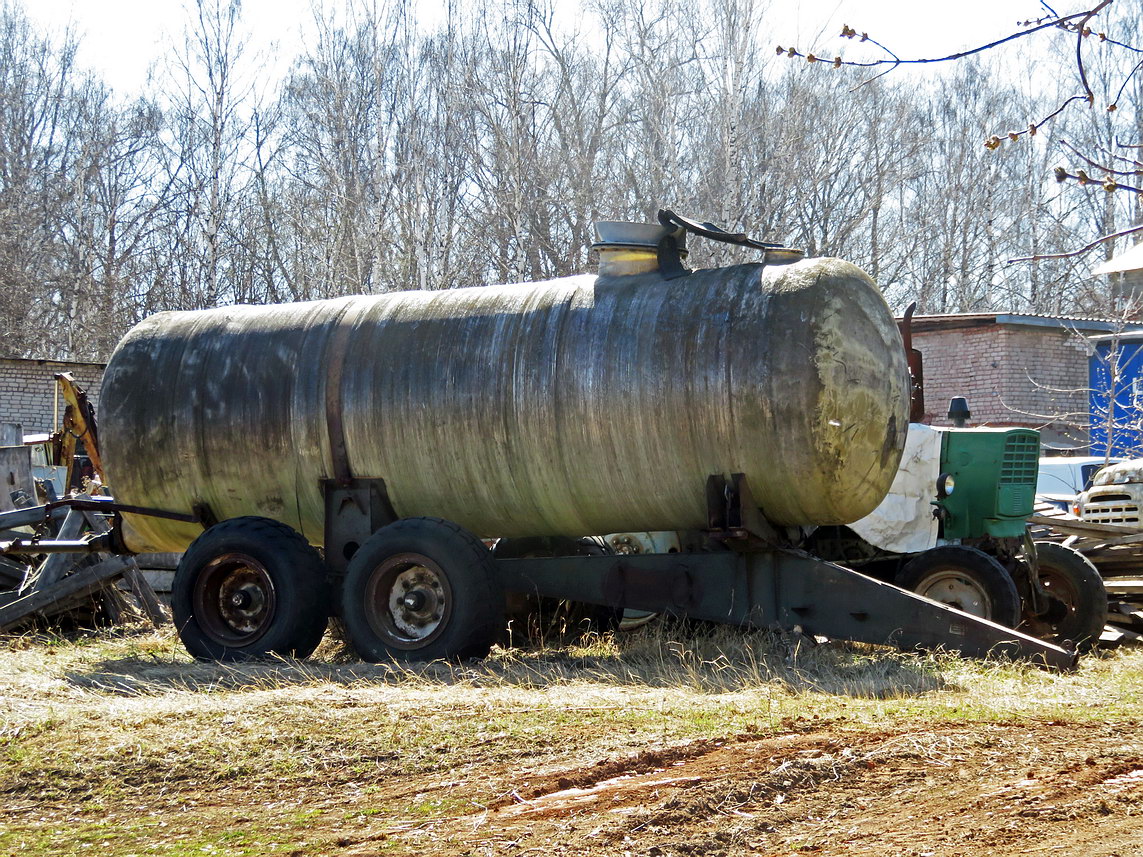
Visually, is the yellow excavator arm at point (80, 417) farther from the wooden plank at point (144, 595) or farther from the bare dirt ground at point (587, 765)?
Answer: the bare dirt ground at point (587, 765)

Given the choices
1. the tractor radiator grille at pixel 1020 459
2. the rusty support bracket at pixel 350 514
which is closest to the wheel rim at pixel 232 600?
the rusty support bracket at pixel 350 514

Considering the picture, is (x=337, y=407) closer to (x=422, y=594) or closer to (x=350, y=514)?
(x=350, y=514)

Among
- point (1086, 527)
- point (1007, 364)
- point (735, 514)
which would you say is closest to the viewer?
point (735, 514)

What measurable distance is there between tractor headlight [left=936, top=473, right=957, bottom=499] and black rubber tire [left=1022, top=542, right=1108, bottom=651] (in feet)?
2.87

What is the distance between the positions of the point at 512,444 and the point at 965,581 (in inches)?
133

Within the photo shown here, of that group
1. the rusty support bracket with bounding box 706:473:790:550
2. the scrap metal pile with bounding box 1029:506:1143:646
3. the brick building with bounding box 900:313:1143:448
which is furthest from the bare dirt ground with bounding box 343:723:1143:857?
the brick building with bounding box 900:313:1143:448

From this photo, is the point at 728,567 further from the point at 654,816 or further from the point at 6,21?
the point at 6,21

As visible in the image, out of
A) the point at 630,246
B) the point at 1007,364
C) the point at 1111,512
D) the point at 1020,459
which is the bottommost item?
the point at 1111,512

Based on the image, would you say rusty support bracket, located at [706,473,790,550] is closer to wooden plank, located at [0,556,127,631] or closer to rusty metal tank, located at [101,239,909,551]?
rusty metal tank, located at [101,239,909,551]

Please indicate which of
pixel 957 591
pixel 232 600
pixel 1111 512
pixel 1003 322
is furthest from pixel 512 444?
pixel 1003 322

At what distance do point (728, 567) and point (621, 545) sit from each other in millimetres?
2388

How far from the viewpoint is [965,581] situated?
31.6ft

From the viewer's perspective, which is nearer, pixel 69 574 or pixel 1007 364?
pixel 69 574

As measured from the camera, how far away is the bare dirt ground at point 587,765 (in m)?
4.79
